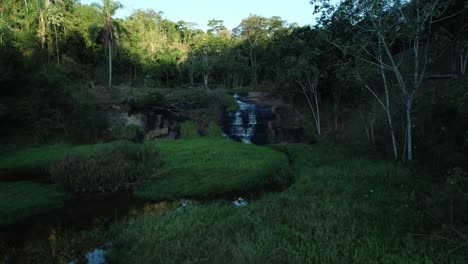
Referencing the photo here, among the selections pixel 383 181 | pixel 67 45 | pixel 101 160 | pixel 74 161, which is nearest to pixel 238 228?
pixel 383 181

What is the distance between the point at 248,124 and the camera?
2970cm

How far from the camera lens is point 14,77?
80.4 ft

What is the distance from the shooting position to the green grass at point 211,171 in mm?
13008

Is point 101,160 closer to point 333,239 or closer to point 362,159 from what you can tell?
point 333,239

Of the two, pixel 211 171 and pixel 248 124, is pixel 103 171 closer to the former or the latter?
pixel 211 171

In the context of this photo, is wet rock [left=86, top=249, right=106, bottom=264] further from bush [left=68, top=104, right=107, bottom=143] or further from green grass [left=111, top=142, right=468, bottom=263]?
bush [left=68, top=104, right=107, bottom=143]

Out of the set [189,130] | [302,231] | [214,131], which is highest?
[189,130]

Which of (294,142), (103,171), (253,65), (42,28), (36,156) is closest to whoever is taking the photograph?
(103,171)

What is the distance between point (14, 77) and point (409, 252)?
28911 millimetres

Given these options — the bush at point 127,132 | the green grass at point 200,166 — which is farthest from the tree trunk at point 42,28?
the green grass at point 200,166

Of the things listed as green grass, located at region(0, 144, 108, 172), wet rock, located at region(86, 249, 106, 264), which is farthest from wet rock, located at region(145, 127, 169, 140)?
wet rock, located at region(86, 249, 106, 264)

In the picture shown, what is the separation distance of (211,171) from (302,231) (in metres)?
8.05

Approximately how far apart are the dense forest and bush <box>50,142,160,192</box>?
0.21 ft

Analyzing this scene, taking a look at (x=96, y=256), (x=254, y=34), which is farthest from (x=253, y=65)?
(x=96, y=256)
